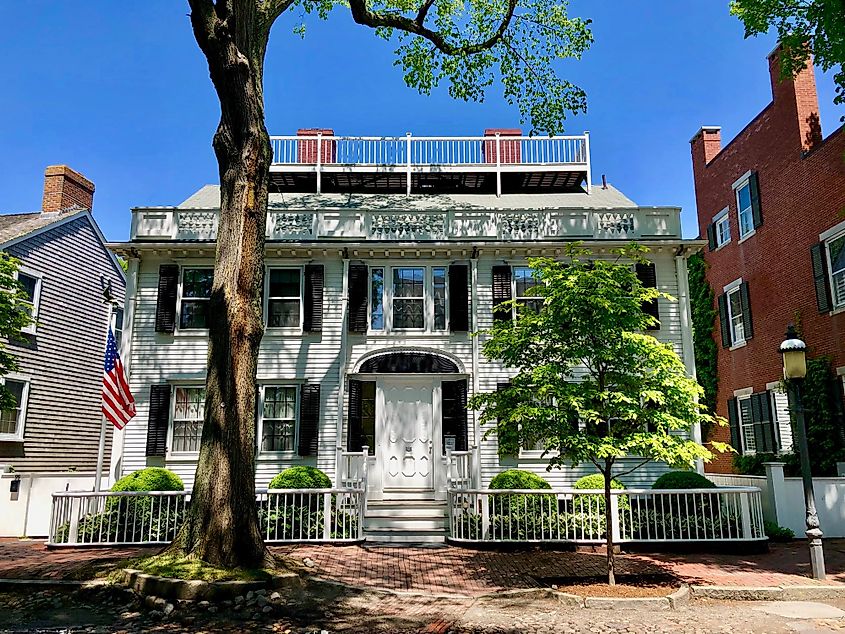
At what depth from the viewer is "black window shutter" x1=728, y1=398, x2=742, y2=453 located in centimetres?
1883

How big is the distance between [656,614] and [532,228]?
30.8ft

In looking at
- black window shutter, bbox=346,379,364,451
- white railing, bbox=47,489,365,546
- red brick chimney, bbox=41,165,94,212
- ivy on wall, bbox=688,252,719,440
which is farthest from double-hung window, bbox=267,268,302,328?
ivy on wall, bbox=688,252,719,440

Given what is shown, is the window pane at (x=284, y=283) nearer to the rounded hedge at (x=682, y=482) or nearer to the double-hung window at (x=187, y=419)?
the double-hung window at (x=187, y=419)

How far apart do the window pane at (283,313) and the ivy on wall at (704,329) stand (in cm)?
1236

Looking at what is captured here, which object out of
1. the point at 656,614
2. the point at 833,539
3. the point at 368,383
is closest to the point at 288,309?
the point at 368,383

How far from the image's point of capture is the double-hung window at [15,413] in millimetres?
16594

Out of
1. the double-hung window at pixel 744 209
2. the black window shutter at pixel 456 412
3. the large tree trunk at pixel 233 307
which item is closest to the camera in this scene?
the large tree trunk at pixel 233 307

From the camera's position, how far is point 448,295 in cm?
1464

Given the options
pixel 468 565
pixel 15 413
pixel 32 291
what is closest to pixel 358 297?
pixel 468 565

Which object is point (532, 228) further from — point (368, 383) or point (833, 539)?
point (833, 539)

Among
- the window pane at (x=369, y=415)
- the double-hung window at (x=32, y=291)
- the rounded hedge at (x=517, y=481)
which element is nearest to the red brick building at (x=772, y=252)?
the rounded hedge at (x=517, y=481)

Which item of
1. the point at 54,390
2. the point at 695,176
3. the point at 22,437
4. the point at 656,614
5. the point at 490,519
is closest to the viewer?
the point at 656,614

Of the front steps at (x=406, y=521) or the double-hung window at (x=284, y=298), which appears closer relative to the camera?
the front steps at (x=406, y=521)

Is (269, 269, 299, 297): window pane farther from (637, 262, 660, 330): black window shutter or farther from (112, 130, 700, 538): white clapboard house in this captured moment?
(637, 262, 660, 330): black window shutter
